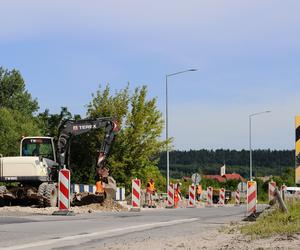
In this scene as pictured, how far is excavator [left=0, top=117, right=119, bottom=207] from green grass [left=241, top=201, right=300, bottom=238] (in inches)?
417

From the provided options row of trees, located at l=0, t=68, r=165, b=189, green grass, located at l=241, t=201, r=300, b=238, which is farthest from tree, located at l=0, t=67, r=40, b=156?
green grass, located at l=241, t=201, r=300, b=238

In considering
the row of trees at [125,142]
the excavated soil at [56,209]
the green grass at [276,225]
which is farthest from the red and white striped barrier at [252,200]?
the row of trees at [125,142]

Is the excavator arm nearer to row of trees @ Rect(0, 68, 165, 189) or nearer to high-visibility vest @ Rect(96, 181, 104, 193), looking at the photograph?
high-visibility vest @ Rect(96, 181, 104, 193)

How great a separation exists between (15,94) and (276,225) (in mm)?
61542

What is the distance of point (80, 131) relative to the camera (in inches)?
1023

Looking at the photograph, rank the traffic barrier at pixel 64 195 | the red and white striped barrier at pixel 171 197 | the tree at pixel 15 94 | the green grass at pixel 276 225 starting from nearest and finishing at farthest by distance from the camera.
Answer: the green grass at pixel 276 225, the traffic barrier at pixel 64 195, the red and white striped barrier at pixel 171 197, the tree at pixel 15 94

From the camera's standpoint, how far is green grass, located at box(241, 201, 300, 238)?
11906 mm

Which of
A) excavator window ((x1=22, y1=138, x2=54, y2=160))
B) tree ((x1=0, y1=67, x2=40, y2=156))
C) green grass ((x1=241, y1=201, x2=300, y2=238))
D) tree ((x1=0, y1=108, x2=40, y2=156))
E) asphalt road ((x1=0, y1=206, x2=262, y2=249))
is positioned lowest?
asphalt road ((x1=0, y1=206, x2=262, y2=249))

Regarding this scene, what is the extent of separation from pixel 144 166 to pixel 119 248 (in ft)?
119

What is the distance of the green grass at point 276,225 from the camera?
11.9 meters

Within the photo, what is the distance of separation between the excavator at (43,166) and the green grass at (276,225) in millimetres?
10597

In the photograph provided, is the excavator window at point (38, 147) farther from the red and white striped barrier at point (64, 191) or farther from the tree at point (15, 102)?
the tree at point (15, 102)

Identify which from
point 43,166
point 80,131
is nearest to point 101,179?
point 80,131

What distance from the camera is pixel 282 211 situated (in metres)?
14.8
